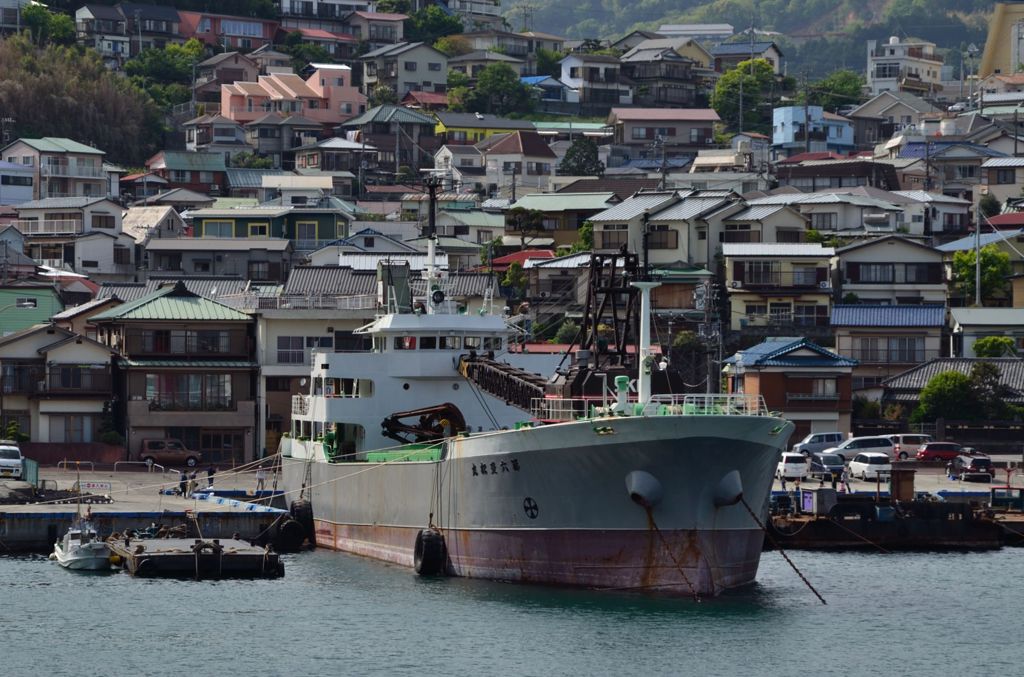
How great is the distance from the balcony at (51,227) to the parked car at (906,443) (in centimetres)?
4484

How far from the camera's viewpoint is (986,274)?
283ft

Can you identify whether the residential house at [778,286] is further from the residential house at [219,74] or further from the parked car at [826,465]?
the residential house at [219,74]

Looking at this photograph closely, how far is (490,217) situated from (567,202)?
591 cm

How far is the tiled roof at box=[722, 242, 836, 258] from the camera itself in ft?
272

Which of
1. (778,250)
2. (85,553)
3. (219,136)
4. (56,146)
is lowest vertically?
(85,553)

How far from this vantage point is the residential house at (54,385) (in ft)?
225

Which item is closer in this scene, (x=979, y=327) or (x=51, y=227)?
(x=979, y=327)

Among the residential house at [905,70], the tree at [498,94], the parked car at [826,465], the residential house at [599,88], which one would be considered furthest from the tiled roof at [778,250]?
the residential house at [905,70]

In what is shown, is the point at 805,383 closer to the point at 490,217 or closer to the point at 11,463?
the point at 11,463

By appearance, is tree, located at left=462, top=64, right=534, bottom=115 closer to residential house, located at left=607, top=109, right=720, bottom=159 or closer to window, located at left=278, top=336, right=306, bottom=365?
residential house, located at left=607, top=109, right=720, bottom=159

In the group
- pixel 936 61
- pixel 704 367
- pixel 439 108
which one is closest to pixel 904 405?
pixel 704 367

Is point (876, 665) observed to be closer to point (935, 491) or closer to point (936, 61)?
point (935, 491)

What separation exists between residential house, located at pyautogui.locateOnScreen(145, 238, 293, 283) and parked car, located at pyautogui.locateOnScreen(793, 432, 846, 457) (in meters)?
31.2

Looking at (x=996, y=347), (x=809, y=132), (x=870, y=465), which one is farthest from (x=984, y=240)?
(x=809, y=132)
